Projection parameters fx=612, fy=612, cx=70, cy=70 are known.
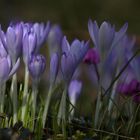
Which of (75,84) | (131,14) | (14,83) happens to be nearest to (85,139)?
(14,83)

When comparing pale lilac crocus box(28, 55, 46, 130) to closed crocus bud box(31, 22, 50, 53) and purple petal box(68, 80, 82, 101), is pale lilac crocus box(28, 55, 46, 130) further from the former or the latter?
purple petal box(68, 80, 82, 101)

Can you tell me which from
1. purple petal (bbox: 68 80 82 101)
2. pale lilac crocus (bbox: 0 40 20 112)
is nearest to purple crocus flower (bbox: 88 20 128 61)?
pale lilac crocus (bbox: 0 40 20 112)

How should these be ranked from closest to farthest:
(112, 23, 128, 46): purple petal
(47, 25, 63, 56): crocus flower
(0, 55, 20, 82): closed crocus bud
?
(0, 55, 20, 82): closed crocus bud → (112, 23, 128, 46): purple petal → (47, 25, 63, 56): crocus flower

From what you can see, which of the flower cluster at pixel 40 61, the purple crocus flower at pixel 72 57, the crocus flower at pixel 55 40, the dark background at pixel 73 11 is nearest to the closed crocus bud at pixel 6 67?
the flower cluster at pixel 40 61

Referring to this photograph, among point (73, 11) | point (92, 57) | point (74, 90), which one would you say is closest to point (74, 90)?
point (74, 90)

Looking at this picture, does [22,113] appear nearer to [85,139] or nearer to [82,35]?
[85,139]
